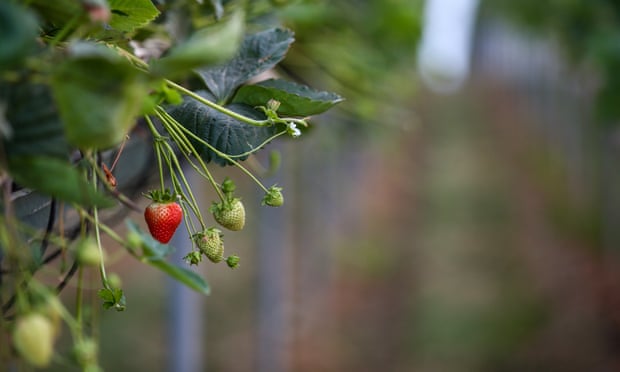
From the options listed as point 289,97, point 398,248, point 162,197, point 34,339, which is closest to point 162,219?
point 162,197

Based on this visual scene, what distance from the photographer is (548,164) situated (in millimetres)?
7684

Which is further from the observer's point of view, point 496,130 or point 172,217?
point 496,130

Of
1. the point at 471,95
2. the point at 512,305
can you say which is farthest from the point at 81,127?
the point at 471,95

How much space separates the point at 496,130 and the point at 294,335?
8.44 m

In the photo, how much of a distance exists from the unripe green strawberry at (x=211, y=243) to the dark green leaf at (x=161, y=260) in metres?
0.12

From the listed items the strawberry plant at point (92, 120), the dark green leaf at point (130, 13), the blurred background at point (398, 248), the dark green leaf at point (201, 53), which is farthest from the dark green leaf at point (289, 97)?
the blurred background at point (398, 248)

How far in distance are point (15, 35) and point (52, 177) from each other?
0.25 ft

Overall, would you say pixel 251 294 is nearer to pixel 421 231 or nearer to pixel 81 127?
pixel 421 231

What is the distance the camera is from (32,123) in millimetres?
373

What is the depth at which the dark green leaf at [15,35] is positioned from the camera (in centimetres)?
31

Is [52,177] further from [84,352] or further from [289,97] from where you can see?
[289,97]

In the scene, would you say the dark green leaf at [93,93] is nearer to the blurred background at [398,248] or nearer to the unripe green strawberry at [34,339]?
the unripe green strawberry at [34,339]

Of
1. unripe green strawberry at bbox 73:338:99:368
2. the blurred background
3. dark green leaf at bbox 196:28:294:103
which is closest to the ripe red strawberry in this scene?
dark green leaf at bbox 196:28:294:103

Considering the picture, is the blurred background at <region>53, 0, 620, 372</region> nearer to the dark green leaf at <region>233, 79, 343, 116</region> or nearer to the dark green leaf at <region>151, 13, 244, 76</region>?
the dark green leaf at <region>233, 79, 343, 116</region>
